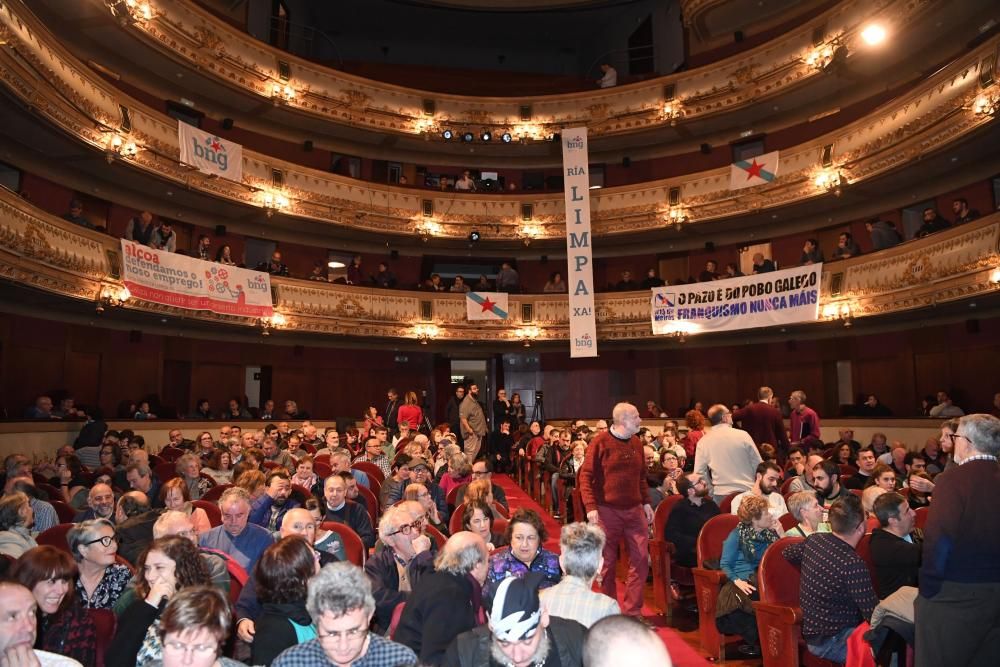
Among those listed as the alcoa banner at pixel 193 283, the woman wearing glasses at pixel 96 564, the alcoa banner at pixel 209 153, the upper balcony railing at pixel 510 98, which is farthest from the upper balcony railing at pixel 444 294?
the woman wearing glasses at pixel 96 564

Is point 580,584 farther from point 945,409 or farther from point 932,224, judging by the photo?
point 932,224

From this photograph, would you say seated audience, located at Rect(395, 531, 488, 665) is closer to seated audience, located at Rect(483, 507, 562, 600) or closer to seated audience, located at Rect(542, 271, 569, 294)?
seated audience, located at Rect(483, 507, 562, 600)

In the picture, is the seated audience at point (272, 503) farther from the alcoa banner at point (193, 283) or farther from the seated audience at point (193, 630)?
the alcoa banner at point (193, 283)

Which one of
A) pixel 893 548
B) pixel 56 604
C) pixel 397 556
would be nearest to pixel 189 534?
pixel 56 604

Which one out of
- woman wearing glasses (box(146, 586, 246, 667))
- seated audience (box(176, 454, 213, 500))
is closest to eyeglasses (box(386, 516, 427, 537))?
woman wearing glasses (box(146, 586, 246, 667))

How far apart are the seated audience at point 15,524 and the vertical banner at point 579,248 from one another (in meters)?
12.8

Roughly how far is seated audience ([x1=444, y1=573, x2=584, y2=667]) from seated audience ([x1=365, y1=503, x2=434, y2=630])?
1.54 m

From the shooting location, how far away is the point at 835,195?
1656 cm

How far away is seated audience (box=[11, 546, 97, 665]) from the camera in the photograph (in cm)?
321

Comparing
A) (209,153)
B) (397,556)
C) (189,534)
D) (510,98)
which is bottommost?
(397,556)

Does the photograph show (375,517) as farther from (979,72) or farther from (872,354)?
(872,354)

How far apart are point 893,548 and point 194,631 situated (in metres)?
3.87

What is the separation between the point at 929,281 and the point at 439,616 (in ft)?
43.3

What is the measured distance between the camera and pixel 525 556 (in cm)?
434
